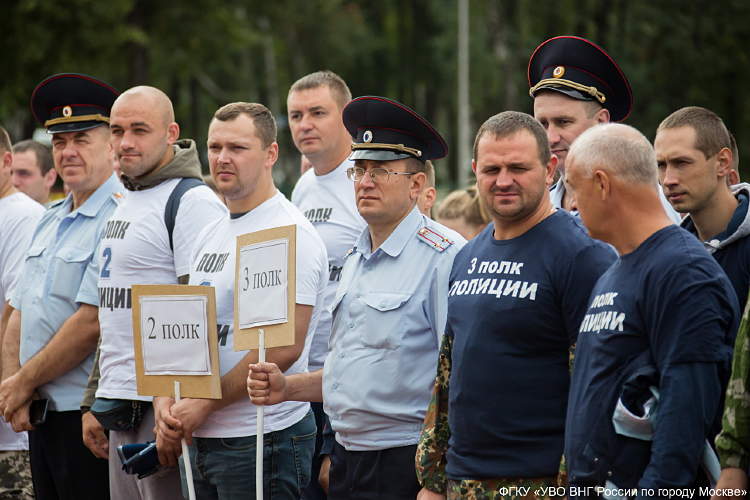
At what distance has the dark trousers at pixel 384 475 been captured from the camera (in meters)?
4.89

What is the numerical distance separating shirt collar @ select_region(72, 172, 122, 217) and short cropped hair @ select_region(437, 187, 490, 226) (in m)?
2.32

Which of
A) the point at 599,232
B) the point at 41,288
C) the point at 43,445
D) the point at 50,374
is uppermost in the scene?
the point at 599,232

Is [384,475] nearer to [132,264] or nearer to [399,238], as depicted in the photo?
[399,238]

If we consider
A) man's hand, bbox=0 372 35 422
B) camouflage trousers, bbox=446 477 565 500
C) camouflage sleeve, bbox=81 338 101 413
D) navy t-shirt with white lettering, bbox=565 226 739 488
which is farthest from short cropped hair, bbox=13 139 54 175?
navy t-shirt with white lettering, bbox=565 226 739 488

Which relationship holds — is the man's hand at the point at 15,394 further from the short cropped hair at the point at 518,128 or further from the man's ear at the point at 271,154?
the short cropped hair at the point at 518,128

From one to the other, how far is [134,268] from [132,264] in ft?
0.08

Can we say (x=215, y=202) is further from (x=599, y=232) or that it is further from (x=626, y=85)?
(x=599, y=232)

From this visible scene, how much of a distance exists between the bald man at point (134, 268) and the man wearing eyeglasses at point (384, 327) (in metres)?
1.13

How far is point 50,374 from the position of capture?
21.0 ft

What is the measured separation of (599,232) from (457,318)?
32.9 inches

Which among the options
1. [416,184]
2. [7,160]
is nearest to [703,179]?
[416,184]

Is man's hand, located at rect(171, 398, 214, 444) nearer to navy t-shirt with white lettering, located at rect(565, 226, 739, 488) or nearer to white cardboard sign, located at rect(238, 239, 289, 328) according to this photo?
white cardboard sign, located at rect(238, 239, 289, 328)

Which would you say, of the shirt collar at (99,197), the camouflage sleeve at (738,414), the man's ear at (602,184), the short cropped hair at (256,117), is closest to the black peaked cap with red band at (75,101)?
the shirt collar at (99,197)

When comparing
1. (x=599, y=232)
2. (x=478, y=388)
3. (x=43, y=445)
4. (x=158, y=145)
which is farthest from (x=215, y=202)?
(x=599, y=232)
